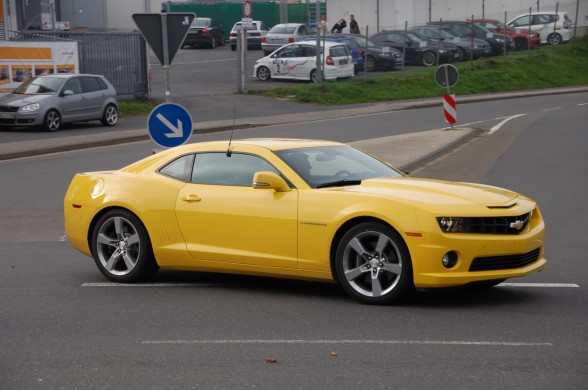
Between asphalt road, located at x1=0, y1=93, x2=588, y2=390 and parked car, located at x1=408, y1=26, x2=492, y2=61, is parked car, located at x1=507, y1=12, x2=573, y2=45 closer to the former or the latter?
parked car, located at x1=408, y1=26, x2=492, y2=61

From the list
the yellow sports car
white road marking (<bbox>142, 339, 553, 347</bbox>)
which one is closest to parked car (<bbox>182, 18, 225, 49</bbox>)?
the yellow sports car

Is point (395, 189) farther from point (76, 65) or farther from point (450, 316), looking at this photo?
point (76, 65)

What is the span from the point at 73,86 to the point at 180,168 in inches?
851

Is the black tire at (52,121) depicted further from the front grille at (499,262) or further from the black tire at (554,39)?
the black tire at (554,39)

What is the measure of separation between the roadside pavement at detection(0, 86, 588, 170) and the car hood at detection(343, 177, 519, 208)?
8780 mm

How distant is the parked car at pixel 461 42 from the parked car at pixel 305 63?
8.08 meters

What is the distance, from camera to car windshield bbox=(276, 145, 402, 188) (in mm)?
9016

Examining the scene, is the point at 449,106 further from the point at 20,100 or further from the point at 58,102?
the point at 20,100

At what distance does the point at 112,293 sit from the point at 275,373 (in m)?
3.22

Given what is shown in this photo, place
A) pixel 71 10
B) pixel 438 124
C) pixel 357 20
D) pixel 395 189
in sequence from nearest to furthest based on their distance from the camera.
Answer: pixel 395 189
pixel 438 124
pixel 357 20
pixel 71 10

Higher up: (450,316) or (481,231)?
(481,231)

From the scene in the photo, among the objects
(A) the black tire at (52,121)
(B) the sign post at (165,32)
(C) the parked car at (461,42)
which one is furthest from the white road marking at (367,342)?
(C) the parked car at (461,42)

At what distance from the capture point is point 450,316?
8.06m

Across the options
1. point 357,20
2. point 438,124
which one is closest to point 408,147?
point 438,124
